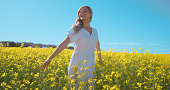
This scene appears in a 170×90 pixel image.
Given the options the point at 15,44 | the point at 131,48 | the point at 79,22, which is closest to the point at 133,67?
the point at 131,48

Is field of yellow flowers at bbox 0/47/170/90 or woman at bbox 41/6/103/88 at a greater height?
woman at bbox 41/6/103/88

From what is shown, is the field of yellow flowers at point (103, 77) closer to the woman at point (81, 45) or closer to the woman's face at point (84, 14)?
the woman at point (81, 45)

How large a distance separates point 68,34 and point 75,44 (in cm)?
19

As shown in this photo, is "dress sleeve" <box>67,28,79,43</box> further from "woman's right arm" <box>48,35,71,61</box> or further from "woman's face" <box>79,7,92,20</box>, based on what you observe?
"woman's face" <box>79,7,92,20</box>

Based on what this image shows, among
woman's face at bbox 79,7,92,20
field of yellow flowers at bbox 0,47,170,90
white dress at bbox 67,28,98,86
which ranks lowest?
field of yellow flowers at bbox 0,47,170,90

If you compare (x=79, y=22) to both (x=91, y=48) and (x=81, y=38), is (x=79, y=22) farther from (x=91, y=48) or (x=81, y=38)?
(x=91, y=48)

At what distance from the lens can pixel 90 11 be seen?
2627 millimetres

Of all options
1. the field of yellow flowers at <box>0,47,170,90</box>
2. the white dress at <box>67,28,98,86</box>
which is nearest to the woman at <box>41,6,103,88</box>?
the white dress at <box>67,28,98,86</box>

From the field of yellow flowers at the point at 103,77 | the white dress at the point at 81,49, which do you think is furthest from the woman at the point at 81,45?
the field of yellow flowers at the point at 103,77

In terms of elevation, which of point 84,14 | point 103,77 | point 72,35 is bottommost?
point 103,77

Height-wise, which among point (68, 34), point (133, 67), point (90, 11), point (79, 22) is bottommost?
point (133, 67)

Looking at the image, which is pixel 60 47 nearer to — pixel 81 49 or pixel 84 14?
pixel 81 49

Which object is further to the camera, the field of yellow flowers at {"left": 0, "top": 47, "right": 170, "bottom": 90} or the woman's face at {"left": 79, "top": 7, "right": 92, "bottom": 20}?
the woman's face at {"left": 79, "top": 7, "right": 92, "bottom": 20}

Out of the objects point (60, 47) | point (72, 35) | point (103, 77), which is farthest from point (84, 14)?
point (103, 77)
